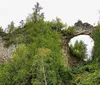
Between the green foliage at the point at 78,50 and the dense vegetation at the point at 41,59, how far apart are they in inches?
48.6

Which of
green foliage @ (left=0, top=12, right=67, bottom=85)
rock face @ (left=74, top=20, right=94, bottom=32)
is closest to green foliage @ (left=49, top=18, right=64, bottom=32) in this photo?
rock face @ (left=74, top=20, right=94, bottom=32)

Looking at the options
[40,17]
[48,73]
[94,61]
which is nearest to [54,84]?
[48,73]

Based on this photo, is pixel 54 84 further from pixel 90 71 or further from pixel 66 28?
pixel 66 28

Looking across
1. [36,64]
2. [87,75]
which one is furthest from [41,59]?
[87,75]

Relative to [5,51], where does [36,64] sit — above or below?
below

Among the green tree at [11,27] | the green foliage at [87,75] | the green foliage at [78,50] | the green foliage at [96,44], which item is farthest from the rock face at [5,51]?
the green foliage at [96,44]

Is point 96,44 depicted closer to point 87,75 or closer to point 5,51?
point 87,75

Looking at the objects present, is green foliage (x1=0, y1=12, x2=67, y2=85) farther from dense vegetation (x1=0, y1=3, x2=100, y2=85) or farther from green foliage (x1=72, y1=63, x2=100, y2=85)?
green foliage (x1=72, y1=63, x2=100, y2=85)

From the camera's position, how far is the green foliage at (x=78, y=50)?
2581 centimetres

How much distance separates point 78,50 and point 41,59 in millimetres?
10180

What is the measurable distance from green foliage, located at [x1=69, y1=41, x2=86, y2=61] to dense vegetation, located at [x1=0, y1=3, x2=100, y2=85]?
4.05 ft

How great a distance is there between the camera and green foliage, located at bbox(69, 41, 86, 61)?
25812mm

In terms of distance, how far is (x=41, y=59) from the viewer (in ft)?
57.2

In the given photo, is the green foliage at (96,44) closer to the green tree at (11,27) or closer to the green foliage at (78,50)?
the green foliage at (78,50)
